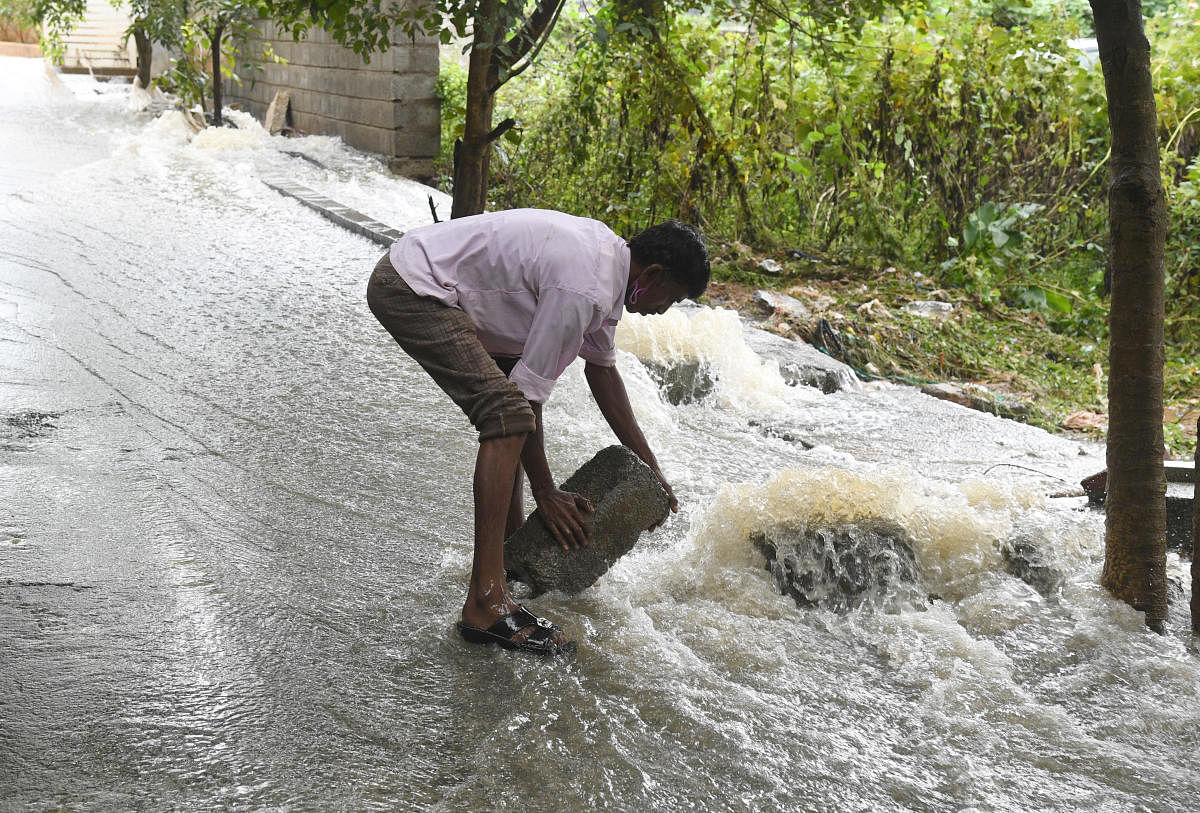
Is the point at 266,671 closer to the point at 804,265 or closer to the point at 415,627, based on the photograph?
the point at 415,627

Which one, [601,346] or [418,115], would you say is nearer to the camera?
[601,346]

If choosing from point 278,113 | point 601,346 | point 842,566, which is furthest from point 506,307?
point 278,113

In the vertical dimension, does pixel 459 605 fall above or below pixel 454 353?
below

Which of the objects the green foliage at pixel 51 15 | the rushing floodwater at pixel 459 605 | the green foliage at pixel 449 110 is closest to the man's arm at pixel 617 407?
the rushing floodwater at pixel 459 605

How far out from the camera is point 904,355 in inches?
301

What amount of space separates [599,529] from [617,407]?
413mm

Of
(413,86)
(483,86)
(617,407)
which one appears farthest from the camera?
(413,86)

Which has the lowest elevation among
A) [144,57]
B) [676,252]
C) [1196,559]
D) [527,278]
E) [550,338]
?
[1196,559]

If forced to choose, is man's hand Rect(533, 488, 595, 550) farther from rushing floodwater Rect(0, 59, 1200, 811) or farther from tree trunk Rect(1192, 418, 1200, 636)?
tree trunk Rect(1192, 418, 1200, 636)

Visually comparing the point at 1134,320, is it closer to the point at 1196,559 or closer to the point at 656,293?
the point at 1196,559

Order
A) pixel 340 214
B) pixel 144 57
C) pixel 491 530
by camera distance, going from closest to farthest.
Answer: pixel 491 530 < pixel 340 214 < pixel 144 57

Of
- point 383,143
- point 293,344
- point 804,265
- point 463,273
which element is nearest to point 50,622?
point 463,273

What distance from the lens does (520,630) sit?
10.4 ft

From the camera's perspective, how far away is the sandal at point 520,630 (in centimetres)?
315
